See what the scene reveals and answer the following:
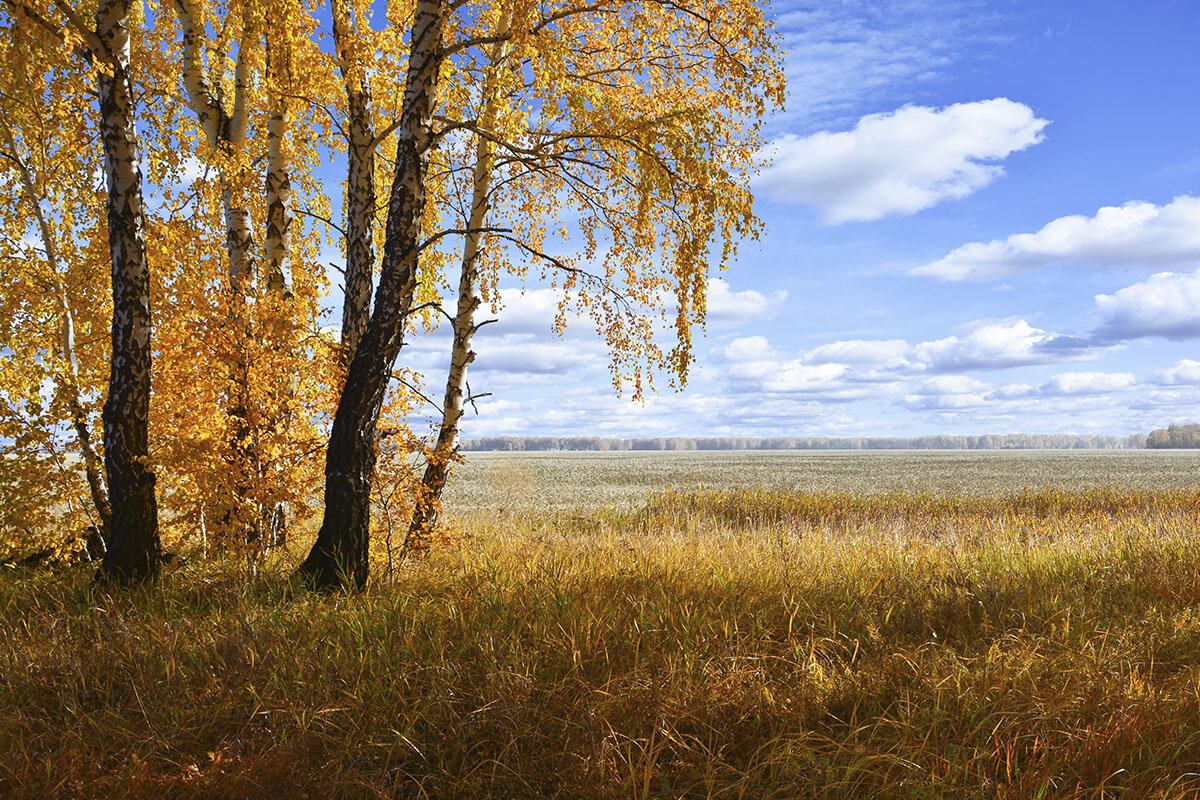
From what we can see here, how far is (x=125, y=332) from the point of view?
6.75m

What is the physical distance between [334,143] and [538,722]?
364 inches

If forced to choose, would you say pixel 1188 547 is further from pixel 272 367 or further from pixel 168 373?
pixel 168 373

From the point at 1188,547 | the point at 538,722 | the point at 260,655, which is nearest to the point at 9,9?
the point at 260,655

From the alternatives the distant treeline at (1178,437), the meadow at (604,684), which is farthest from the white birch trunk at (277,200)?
the distant treeline at (1178,437)

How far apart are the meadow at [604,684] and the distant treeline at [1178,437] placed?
14976 centimetres

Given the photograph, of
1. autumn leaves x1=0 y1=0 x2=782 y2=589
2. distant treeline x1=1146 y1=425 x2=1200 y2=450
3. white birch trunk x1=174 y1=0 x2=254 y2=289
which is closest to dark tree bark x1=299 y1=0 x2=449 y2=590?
autumn leaves x1=0 y1=0 x2=782 y2=589

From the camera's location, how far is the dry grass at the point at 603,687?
138 inches

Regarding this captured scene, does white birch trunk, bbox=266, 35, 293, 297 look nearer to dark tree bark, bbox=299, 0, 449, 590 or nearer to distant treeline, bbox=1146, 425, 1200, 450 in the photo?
dark tree bark, bbox=299, 0, 449, 590

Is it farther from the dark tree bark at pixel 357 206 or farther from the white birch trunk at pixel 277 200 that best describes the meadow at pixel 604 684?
the white birch trunk at pixel 277 200

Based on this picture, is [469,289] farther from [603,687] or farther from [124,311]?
[603,687]

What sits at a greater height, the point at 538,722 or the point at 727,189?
the point at 727,189

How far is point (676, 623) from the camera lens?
17.0 ft

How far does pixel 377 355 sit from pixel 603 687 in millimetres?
3664

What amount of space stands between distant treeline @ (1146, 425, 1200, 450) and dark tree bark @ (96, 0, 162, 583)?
6046 inches
